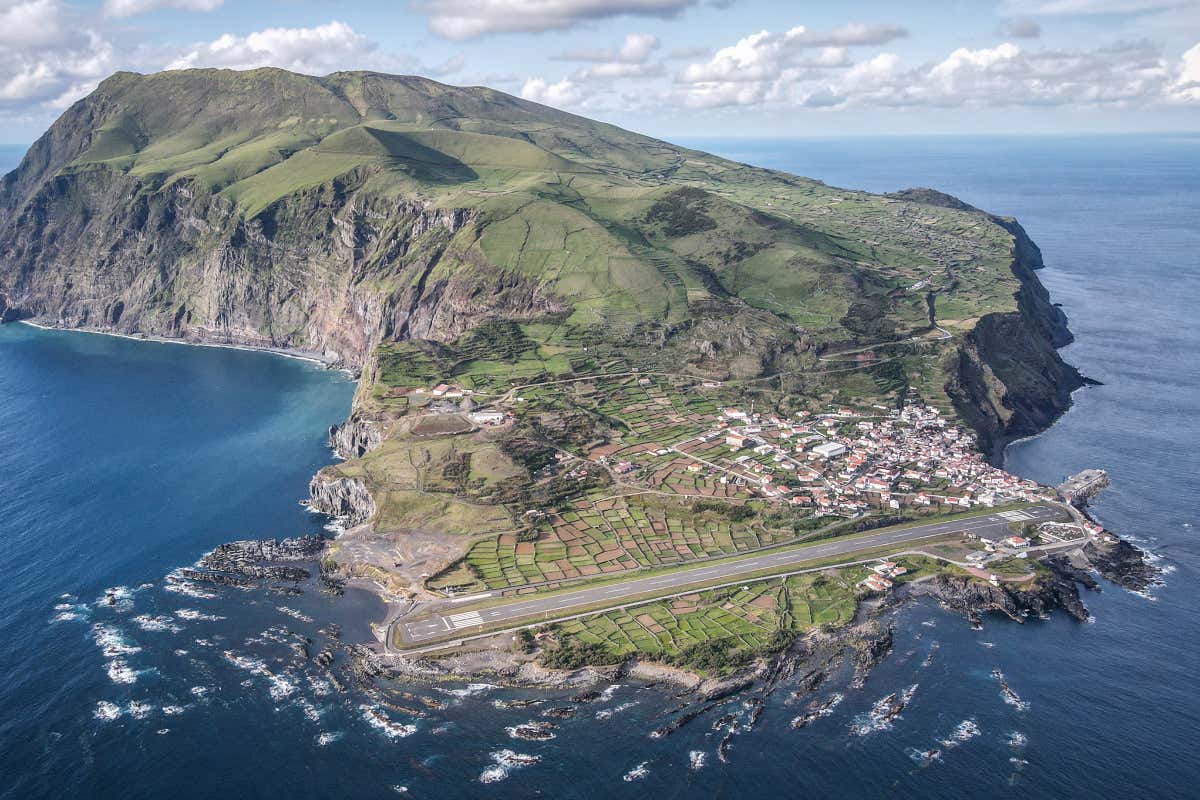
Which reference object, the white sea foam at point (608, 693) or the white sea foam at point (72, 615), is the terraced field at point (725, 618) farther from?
the white sea foam at point (72, 615)

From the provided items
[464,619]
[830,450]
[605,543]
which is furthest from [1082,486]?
[464,619]

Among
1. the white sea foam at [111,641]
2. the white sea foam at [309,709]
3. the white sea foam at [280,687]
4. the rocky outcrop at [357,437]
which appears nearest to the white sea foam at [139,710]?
the white sea foam at [111,641]

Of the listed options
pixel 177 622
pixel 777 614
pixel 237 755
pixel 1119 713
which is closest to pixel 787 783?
pixel 777 614

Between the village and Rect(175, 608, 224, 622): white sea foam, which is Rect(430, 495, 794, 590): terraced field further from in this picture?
Rect(175, 608, 224, 622): white sea foam

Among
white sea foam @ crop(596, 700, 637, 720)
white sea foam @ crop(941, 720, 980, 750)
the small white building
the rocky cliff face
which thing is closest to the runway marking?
white sea foam @ crop(596, 700, 637, 720)

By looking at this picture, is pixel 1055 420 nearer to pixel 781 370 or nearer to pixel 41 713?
pixel 781 370

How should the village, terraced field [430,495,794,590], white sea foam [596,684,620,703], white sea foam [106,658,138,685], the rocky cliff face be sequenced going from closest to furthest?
white sea foam [596,684,620,703] < white sea foam [106,658,138,685] < terraced field [430,495,794,590] < the village < the rocky cliff face
